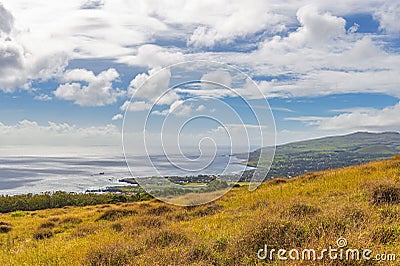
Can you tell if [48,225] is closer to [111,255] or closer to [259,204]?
[259,204]

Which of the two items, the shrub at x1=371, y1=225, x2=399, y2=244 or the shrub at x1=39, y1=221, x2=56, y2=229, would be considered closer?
the shrub at x1=371, y1=225, x2=399, y2=244

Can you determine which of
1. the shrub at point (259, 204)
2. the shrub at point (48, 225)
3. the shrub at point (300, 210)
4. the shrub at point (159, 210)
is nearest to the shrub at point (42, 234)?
the shrub at point (48, 225)

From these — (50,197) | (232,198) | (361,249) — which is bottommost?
(50,197)

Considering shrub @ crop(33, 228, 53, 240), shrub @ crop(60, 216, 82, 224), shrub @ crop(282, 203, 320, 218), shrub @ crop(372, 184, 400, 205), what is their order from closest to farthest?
1. shrub @ crop(282, 203, 320, 218)
2. shrub @ crop(372, 184, 400, 205)
3. shrub @ crop(33, 228, 53, 240)
4. shrub @ crop(60, 216, 82, 224)

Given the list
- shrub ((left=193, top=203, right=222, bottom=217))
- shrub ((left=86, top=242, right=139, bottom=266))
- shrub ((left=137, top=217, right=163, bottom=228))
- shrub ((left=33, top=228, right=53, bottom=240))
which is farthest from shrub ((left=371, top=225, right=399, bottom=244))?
shrub ((left=33, top=228, right=53, bottom=240))

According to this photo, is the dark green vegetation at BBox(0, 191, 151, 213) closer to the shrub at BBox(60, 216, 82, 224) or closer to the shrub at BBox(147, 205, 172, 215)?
the shrub at BBox(60, 216, 82, 224)

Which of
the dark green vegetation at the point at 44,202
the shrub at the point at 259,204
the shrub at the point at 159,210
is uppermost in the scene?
→ the shrub at the point at 259,204

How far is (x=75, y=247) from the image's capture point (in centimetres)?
1087

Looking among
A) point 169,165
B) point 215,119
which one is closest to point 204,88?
point 215,119

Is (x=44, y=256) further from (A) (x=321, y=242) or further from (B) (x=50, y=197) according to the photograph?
(B) (x=50, y=197)

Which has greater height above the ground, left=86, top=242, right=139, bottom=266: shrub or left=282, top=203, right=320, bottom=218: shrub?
left=282, top=203, right=320, bottom=218: shrub

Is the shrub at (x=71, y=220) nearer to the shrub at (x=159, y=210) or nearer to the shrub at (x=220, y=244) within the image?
the shrub at (x=159, y=210)

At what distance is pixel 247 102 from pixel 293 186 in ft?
33.3

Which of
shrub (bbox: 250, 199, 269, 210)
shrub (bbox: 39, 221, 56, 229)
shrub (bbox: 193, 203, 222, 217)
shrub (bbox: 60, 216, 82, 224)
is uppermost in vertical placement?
shrub (bbox: 250, 199, 269, 210)
